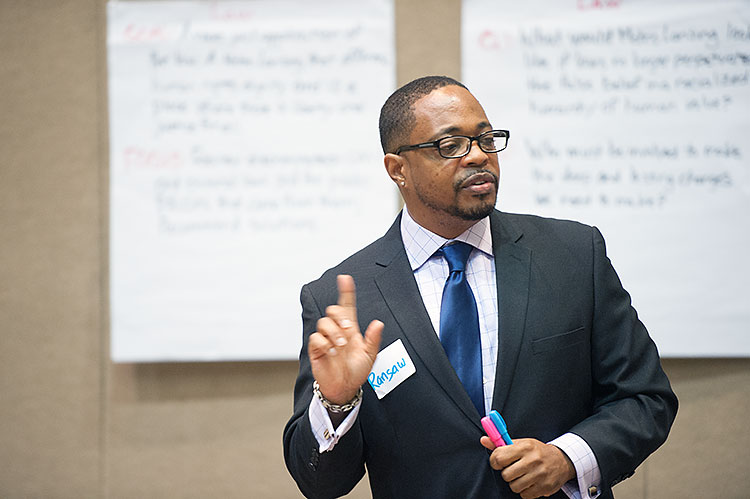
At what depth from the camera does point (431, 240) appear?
4.93ft

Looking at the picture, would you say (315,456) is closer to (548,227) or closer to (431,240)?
(431,240)

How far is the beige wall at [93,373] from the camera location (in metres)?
2.48

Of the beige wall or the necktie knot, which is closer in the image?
the necktie knot

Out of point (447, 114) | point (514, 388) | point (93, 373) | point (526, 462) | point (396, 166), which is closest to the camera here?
point (526, 462)

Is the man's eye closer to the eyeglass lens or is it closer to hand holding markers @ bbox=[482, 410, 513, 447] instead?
the eyeglass lens

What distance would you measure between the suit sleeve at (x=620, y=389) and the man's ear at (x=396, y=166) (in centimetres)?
43

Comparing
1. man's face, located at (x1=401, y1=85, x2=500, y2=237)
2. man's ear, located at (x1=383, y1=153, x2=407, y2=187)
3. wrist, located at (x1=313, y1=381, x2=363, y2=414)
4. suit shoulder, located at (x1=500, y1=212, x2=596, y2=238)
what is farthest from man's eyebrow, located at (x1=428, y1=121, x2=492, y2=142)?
wrist, located at (x1=313, y1=381, x2=363, y2=414)

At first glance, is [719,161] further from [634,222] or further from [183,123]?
[183,123]

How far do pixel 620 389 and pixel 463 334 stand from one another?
319 millimetres

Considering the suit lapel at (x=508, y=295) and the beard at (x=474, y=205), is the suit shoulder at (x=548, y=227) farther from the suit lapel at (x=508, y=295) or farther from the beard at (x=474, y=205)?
the beard at (x=474, y=205)

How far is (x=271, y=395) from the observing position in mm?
2547

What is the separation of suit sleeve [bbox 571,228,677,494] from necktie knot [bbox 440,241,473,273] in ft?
0.87

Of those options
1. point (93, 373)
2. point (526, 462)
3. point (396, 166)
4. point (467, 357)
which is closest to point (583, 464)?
point (526, 462)

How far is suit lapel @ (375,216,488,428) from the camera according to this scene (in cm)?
133
